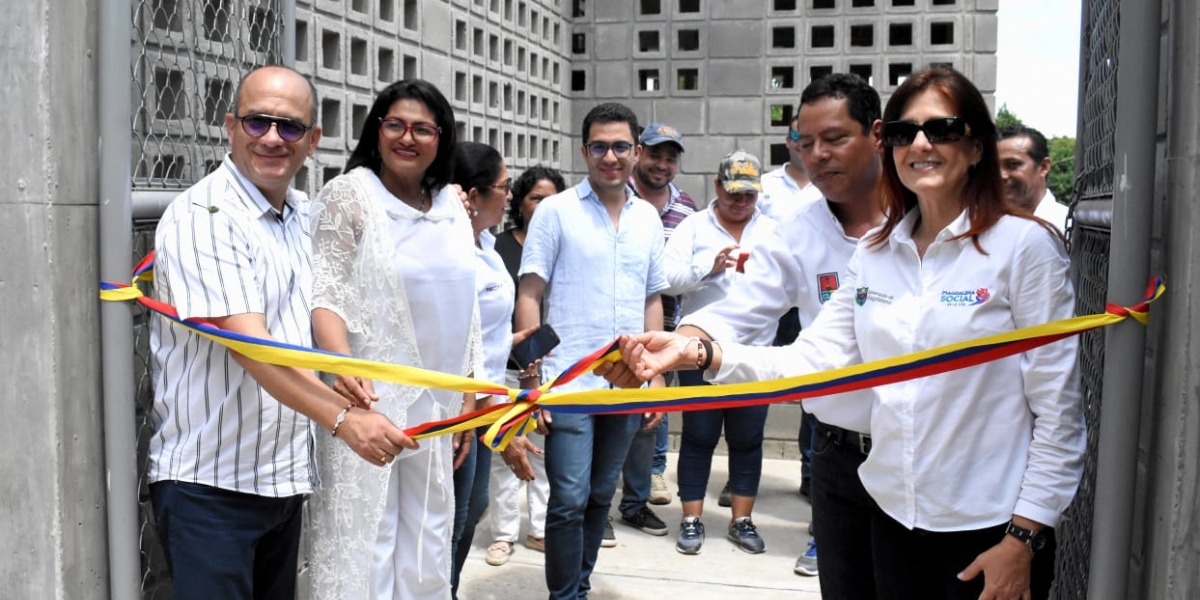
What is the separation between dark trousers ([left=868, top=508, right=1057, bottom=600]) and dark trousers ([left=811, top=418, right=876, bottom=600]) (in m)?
0.10

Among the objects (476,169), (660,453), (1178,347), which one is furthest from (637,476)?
(1178,347)

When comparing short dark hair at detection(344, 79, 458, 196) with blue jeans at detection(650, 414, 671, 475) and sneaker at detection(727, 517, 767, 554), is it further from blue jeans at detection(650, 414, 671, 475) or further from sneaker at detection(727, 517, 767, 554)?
blue jeans at detection(650, 414, 671, 475)

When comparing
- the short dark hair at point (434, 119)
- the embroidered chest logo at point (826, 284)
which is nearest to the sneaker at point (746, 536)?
the embroidered chest logo at point (826, 284)

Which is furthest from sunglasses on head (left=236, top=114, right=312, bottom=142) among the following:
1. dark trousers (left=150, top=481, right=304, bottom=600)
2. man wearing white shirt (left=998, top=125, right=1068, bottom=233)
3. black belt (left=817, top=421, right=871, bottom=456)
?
man wearing white shirt (left=998, top=125, right=1068, bottom=233)

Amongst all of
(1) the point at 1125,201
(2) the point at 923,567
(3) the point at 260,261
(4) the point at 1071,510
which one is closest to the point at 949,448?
(2) the point at 923,567

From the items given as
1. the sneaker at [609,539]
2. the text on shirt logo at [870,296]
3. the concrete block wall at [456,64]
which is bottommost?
the sneaker at [609,539]

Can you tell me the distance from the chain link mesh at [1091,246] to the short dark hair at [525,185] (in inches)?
104

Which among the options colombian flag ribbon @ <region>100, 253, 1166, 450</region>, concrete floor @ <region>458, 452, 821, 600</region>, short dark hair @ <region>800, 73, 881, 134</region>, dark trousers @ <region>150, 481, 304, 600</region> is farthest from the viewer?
concrete floor @ <region>458, 452, 821, 600</region>

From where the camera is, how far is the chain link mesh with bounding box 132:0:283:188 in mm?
2852

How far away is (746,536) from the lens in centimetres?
489

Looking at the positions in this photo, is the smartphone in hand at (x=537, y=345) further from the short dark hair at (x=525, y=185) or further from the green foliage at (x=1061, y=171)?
the green foliage at (x=1061, y=171)

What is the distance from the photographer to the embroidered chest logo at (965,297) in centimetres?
204

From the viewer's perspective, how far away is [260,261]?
2.43m

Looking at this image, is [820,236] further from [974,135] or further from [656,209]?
[656,209]
